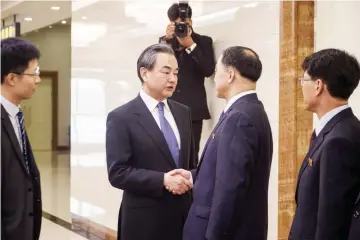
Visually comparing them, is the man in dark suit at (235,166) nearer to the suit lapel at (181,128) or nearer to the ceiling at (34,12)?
the suit lapel at (181,128)

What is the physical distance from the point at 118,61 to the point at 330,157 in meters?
4.55

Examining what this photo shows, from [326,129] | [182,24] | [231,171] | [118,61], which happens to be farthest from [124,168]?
[118,61]

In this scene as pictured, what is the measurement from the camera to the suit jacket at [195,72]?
498cm

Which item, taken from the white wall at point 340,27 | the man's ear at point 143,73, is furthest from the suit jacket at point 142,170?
the white wall at point 340,27

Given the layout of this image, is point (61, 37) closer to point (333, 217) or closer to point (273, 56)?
point (273, 56)

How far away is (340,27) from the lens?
13.8 ft

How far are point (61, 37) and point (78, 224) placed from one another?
1325cm

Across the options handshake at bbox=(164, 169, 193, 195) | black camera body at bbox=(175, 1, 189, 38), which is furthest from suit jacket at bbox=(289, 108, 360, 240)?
black camera body at bbox=(175, 1, 189, 38)

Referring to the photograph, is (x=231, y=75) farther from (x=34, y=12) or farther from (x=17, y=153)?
(x=34, y=12)

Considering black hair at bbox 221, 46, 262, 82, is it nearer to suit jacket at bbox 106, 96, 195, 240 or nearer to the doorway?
suit jacket at bbox 106, 96, 195, 240

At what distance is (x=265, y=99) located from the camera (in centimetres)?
468

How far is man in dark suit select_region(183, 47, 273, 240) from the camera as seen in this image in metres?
2.72

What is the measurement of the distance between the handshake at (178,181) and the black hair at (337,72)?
940 millimetres

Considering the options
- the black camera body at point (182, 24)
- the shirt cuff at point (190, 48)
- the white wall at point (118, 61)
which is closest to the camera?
the white wall at point (118, 61)
